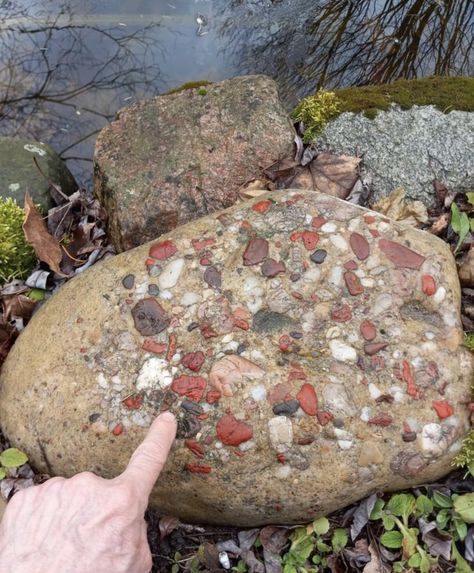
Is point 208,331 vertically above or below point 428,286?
below

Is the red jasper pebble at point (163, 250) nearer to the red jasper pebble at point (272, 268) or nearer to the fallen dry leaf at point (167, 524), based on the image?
the red jasper pebble at point (272, 268)

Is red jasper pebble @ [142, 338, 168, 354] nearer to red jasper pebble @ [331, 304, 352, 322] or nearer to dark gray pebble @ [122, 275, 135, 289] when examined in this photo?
dark gray pebble @ [122, 275, 135, 289]

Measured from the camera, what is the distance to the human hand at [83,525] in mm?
2074

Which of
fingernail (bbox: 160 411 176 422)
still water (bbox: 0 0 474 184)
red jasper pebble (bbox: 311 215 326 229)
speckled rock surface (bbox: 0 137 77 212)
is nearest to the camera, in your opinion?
fingernail (bbox: 160 411 176 422)

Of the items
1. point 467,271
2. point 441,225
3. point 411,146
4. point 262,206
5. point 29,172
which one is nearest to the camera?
point 262,206

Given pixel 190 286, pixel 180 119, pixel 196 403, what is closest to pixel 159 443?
pixel 196 403

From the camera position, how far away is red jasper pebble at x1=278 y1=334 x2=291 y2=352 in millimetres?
2781

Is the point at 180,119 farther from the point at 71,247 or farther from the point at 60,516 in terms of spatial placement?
the point at 60,516

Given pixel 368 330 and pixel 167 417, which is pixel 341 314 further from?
pixel 167 417

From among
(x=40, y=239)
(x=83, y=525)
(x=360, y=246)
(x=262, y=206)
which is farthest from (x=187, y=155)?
(x=83, y=525)

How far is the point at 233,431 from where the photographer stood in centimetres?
266

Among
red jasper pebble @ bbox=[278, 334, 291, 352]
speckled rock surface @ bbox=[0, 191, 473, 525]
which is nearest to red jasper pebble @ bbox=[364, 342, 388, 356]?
speckled rock surface @ bbox=[0, 191, 473, 525]

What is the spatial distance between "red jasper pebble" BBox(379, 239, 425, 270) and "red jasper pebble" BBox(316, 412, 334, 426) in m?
0.84

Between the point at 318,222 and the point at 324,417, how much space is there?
1016mm
